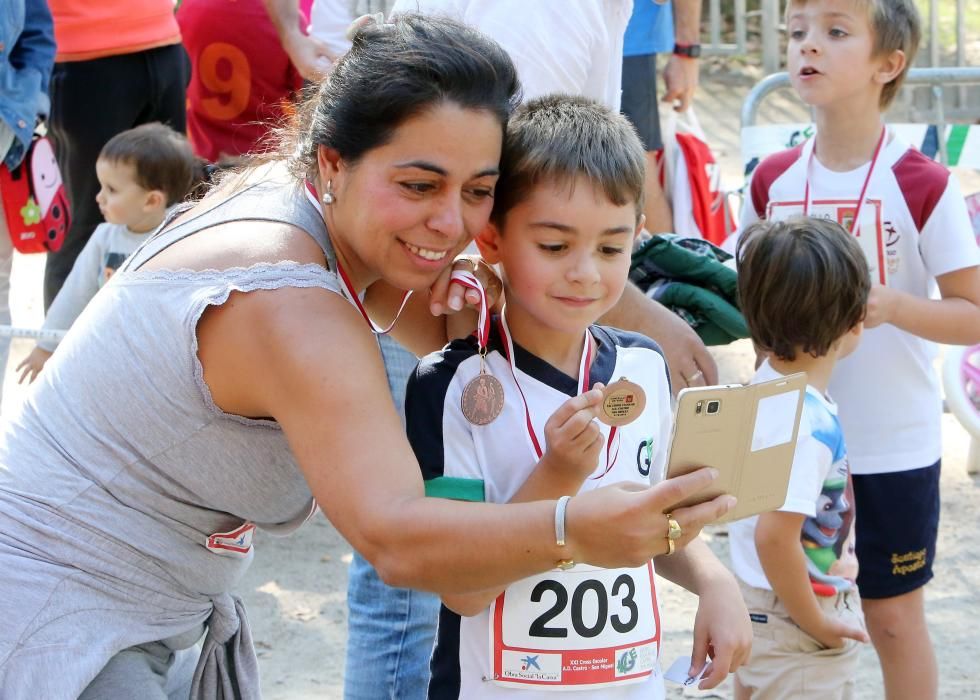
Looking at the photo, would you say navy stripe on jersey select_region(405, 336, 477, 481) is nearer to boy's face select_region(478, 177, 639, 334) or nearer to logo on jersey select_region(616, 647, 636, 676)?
boy's face select_region(478, 177, 639, 334)

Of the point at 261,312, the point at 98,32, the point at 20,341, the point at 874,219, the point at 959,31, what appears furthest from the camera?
the point at 959,31

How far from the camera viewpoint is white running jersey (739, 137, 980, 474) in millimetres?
3197

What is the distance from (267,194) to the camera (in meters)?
2.15

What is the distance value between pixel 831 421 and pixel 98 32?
12.4 ft

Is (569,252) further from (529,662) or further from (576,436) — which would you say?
(529,662)

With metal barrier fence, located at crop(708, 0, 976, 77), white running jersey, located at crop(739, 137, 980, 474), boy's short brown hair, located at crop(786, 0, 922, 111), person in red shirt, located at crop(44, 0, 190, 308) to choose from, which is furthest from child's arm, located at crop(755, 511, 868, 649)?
metal barrier fence, located at crop(708, 0, 976, 77)

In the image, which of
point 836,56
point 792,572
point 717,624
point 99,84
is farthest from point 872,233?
point 99,84

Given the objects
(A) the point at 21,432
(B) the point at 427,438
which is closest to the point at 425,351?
(B) the point at 427,438

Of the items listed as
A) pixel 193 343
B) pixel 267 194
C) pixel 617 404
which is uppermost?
pixel 267 194

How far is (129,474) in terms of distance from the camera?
2039mm

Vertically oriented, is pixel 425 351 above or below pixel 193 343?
below

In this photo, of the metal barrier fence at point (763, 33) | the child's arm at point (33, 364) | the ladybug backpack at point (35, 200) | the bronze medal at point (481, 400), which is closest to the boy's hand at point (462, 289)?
the bronze medal at point (481, 400)

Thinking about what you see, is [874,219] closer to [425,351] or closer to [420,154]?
[425,351]

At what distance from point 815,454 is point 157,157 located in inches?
118
